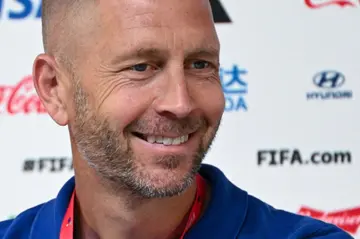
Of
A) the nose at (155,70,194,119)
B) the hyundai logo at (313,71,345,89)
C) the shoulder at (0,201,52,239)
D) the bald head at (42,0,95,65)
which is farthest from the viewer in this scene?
the hyundai logo at (313,71,345,89)

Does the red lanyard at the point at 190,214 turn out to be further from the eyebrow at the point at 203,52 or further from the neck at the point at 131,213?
the eyebrow at the point at 203,52

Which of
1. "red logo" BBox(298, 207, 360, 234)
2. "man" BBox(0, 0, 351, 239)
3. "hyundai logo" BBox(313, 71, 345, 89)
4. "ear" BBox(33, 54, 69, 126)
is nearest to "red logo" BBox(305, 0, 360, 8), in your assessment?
"hyundai logo" BBox(313, 71, 345, 89)

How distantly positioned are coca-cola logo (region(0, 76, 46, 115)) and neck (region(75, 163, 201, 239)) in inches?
25.3

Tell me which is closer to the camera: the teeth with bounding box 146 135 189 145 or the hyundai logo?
the teeth with bounding box 146 135 189 145

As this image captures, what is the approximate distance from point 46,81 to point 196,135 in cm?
30

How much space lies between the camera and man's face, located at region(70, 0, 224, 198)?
84 cm

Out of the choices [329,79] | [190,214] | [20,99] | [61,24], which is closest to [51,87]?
[61,24]

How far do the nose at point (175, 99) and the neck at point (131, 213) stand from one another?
19 cm

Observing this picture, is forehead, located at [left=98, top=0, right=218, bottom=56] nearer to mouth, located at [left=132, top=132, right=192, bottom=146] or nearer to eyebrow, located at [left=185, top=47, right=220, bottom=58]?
eyebrow, located at [left=185, top=47, right=220, bottom=58]

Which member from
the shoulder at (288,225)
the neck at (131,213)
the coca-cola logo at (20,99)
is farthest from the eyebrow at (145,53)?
the coca-cola logo at (20,99)

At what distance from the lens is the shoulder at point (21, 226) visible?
108cm

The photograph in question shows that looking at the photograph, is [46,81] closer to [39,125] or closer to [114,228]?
[114,228]

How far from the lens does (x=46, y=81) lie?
3.33 ft

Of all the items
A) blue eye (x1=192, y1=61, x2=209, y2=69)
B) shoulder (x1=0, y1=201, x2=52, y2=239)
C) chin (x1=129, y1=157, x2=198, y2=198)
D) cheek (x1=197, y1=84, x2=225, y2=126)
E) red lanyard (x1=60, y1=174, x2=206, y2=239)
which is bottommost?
shoulder (x1=0, y1=201, x2=52, y2=239)
